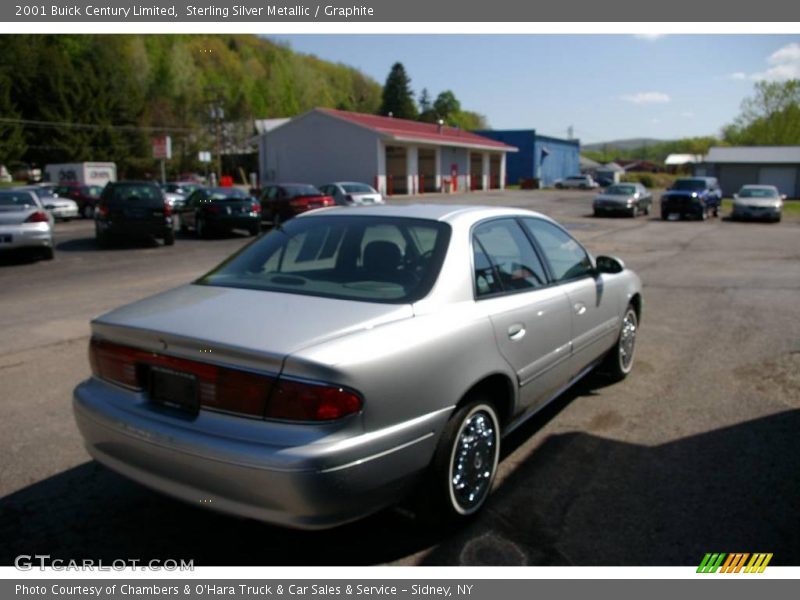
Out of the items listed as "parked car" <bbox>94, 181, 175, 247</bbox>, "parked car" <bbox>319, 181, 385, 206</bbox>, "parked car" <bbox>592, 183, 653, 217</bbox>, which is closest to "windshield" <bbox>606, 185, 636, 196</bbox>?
"parked car" <bbox>592, 183, 653, 217</bbox>

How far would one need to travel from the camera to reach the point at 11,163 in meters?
58.8

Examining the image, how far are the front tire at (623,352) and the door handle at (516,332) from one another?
83.5 inches

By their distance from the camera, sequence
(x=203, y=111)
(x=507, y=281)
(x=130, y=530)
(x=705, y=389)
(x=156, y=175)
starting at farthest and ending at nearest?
1. (x=203, y=111)
2. (x=156, y=175)
3. (x=705, y=389)
4. (x=507, y=281)
5. (x=130, y=530)

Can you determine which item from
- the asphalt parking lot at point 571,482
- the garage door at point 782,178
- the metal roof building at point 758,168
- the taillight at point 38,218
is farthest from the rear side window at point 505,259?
the garage door at point 782,178

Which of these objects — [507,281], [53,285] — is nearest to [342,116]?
[53,285]

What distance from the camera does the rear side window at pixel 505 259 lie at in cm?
380

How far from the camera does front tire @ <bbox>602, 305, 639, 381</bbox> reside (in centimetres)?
573

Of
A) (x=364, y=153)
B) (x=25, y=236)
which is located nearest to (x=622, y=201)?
(x=364, y=153)

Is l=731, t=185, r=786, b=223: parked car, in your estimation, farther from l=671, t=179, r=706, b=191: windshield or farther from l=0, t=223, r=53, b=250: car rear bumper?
l=0, t=223, r=53, b=250: car rear bumper

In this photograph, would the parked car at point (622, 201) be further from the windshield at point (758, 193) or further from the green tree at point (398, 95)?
the green tree at point (398, 95)

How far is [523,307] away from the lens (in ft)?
12.9

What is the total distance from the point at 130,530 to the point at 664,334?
6256mm

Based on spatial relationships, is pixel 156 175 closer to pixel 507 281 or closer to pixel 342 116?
pixel 342 116

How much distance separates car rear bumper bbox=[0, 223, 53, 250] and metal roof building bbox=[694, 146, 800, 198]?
55.9 m
